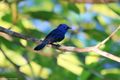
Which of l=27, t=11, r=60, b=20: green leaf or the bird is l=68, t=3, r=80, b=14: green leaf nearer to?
l=27, t=11, r=60, b=20: green leaf

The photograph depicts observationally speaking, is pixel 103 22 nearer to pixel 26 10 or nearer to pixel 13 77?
pixel 26 10

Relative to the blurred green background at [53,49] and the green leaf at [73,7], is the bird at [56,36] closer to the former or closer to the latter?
the blurred green background at [53,49]

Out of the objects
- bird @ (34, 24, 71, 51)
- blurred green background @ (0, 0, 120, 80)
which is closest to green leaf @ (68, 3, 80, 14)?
blurred green background @ (0, 0, 120, 80)

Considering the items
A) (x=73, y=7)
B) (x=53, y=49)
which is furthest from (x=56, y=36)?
(x=73, y=7)

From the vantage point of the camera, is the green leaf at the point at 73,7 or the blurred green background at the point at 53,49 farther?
the green leaf at the point at 73,7

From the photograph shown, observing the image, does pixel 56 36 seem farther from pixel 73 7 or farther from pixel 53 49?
pixel 73 7

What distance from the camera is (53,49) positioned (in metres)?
1.34

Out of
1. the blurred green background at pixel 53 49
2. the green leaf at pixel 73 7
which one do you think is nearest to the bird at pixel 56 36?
the blurred green background at pixel 53 49

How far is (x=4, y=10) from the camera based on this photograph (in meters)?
1.36

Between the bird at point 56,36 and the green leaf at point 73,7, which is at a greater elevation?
the bird at point 56,36

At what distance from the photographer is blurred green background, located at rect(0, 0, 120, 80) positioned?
3.95ft

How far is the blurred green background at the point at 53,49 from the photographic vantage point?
3.95 ft

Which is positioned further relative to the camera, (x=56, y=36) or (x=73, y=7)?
(x=73, y=7)

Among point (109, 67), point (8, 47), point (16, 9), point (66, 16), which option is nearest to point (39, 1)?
point (66, 16)
